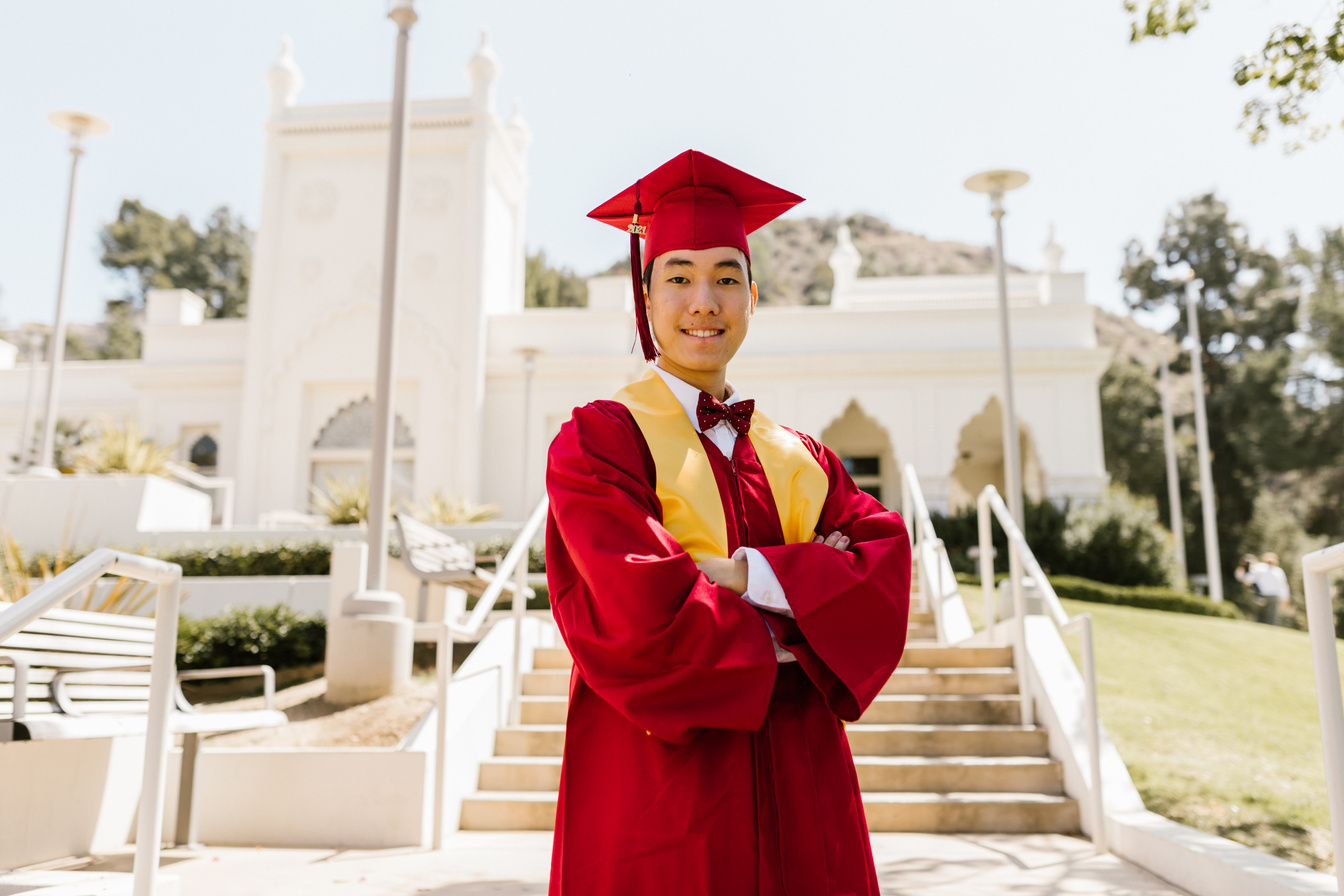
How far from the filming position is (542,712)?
6.60 m

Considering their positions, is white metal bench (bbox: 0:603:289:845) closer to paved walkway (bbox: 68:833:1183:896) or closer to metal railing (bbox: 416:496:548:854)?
paved walkway (bbox: 68:833:1183:896)

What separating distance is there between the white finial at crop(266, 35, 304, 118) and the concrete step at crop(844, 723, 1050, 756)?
1952cm

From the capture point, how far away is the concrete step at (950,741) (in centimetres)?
609

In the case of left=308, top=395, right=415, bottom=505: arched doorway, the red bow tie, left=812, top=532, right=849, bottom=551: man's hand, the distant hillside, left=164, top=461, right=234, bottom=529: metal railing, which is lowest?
left=812, top=532, right=849, bottom=551: man's hand

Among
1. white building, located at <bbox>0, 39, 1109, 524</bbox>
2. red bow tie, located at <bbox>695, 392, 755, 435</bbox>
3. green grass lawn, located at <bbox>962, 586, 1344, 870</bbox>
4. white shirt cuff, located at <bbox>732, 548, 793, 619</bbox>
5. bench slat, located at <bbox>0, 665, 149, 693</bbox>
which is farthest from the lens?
white building, located at <bbox>0, 39, 1109, 524</bbox>

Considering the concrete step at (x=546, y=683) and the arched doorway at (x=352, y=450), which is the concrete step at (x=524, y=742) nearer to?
the concrete step at (x=546, y=683)

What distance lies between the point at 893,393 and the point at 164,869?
54.5 feet

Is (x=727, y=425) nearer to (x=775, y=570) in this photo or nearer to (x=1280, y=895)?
(x=775, y=570)

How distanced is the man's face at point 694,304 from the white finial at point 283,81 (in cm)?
2131

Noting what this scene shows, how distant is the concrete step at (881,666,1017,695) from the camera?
22.2ft

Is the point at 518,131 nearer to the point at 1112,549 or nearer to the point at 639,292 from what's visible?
the point at 1112,549

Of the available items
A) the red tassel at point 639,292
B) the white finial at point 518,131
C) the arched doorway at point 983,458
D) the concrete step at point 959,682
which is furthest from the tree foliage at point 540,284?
the red tassel at point 639,292

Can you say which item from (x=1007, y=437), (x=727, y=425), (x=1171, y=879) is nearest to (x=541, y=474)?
(x=1007, y=437)

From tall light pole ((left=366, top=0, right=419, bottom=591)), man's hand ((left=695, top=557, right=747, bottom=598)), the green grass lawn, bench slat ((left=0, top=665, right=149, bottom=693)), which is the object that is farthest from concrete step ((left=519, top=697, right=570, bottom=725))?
man's hand ((left=695, top=557, right=747, bottom=598))
